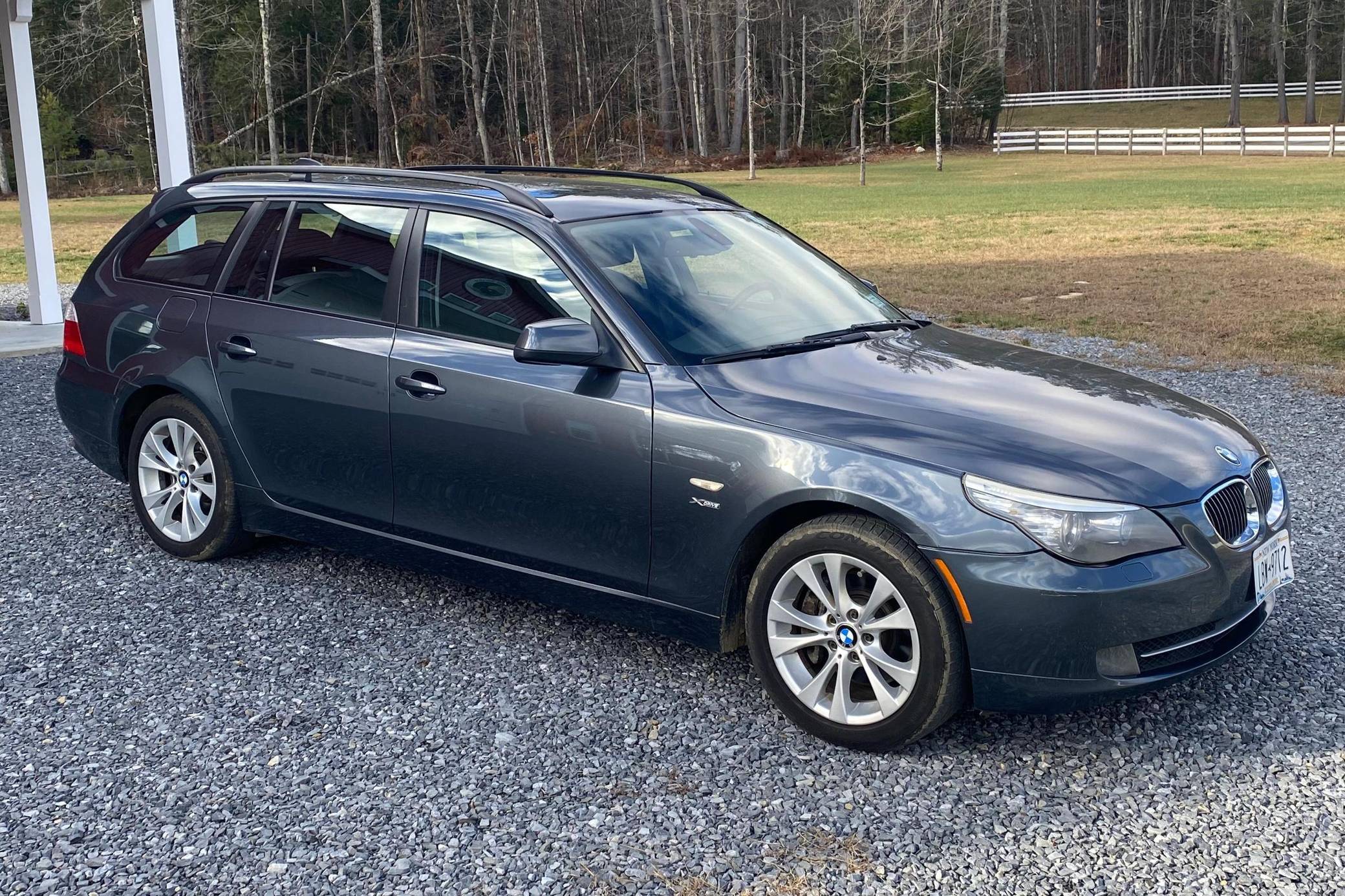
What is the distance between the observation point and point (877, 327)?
4.84 m

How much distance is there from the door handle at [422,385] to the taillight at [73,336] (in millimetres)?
2072

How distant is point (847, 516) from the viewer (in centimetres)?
371

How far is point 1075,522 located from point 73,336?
4.55m

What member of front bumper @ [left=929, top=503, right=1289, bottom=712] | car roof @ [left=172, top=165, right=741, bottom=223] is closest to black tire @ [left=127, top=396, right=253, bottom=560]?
car roof @ [left=172, top=165, right=741, bottom=223]

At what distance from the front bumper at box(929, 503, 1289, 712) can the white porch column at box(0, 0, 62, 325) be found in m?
10.8

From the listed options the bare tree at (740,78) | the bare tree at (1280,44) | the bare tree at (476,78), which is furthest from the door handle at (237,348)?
the bare tree at (1280,44)

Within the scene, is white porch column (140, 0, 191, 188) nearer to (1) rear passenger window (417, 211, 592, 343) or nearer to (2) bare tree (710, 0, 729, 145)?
(1) rear passenger window (417, 211, 592, 343)

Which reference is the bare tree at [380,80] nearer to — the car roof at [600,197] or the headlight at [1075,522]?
the car roof at [600,197]

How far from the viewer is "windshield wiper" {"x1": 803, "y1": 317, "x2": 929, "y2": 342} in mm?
4605

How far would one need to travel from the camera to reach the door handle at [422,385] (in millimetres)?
4480

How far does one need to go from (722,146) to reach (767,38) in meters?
10.5

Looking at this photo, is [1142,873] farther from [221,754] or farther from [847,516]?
[221,754]

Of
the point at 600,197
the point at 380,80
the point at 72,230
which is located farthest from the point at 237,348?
the point at 380,80

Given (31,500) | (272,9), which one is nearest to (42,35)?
(272,9)
